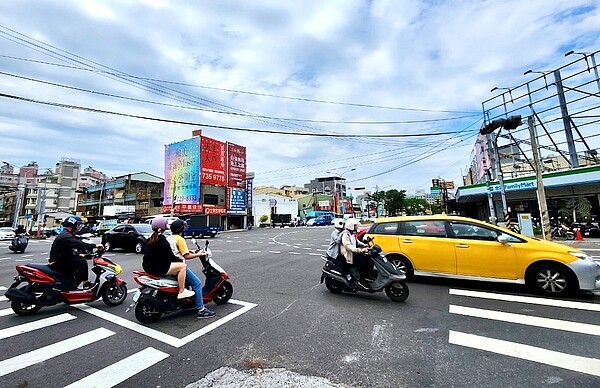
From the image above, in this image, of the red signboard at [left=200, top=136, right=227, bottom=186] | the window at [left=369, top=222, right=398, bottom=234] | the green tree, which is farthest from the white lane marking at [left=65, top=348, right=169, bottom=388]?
the green tree

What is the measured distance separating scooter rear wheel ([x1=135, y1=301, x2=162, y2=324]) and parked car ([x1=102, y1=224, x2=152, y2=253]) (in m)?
11.8

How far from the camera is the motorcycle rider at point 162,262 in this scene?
15.3ft

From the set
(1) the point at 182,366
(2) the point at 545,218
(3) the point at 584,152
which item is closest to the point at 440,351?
(1) the point at 182,366

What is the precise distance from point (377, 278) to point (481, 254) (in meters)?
2.42

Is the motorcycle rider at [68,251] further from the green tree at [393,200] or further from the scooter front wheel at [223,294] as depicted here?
the green tree at [393,200]

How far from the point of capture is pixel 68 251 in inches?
204

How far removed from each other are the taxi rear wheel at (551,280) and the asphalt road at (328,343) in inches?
9.6

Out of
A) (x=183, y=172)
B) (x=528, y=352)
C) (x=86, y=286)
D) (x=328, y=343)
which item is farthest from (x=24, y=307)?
(x=183, y=172)

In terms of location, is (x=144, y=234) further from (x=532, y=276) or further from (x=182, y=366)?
(x=532, y=276)

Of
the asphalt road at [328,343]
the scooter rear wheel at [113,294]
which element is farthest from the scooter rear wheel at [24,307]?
the scooter rear wheel at [113,294]

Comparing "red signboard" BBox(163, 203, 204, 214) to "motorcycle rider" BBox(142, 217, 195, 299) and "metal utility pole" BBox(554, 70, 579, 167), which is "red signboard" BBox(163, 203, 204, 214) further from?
"metal utility pole" BBox(554, 70, 579, 167)

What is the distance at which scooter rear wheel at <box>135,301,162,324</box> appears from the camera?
179 inches

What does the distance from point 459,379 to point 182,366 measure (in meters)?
2.87

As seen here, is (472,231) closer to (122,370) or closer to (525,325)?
(525,325)
